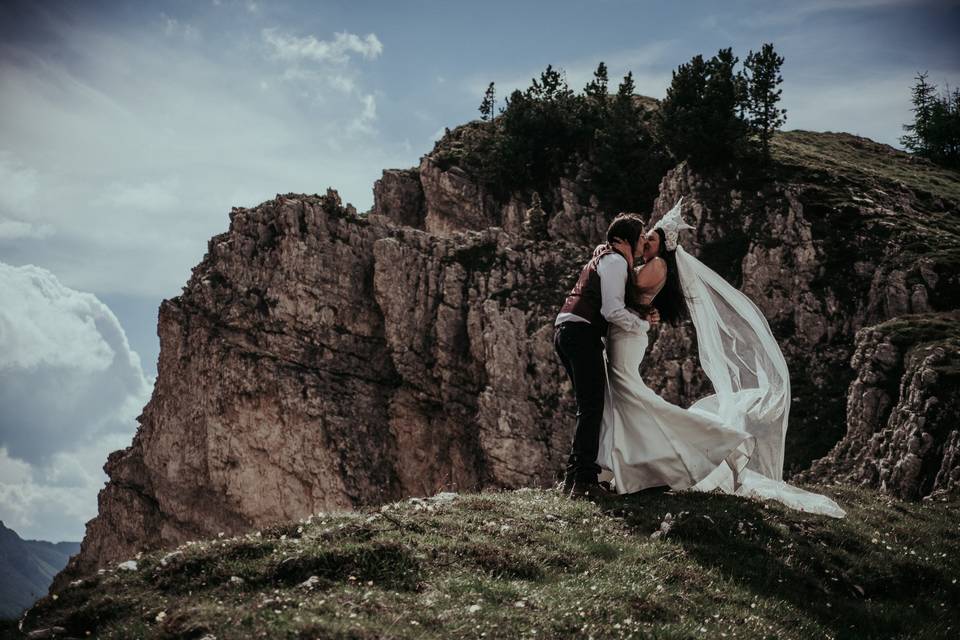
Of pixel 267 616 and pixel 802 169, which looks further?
pixel 802 169

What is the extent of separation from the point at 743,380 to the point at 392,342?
4109 centimetres

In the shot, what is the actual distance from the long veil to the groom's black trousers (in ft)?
7.43

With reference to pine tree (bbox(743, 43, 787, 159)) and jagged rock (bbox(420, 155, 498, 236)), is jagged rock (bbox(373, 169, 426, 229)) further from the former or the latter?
pine tree (bbox(743, 43, 787, 159))

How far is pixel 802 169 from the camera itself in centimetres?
5388

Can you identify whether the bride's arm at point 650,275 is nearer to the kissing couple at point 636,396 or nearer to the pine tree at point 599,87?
the kissing couple at point 636,396

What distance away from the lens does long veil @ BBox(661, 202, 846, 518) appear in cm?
1436

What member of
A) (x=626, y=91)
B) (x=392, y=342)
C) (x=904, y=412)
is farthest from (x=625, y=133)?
(x=904, y=412)

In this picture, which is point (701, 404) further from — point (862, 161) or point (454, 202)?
point (862, 161)

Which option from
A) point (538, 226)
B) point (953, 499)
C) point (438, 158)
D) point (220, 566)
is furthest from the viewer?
point (438, 158)

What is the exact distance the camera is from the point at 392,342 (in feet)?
180

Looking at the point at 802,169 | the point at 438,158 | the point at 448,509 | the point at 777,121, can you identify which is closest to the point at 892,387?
the point at 448,509

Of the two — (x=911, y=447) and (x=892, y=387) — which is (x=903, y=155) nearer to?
(x=892, y=387)

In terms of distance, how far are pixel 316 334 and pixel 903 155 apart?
65423mm

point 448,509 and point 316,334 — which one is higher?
point 316,334
